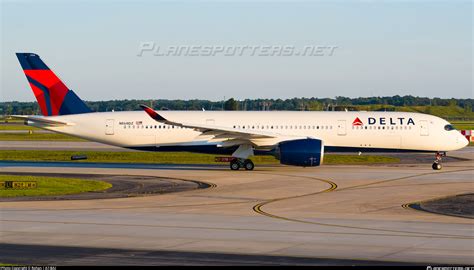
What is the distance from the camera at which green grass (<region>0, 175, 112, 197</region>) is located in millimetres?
37278

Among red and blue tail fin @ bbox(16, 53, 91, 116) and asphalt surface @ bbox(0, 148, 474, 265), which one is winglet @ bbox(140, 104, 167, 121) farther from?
red and blue tail fin @ bbox(16, 53, 91, 116)

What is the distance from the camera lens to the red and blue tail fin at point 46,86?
54969 millimetres

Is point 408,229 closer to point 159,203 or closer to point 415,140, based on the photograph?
point 159,203

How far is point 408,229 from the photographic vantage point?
2661cm

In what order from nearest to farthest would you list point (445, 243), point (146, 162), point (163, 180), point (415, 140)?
1. point (445, 243)
2. point (163, 180)
3. point (415, 140)
4. point (146, 162)

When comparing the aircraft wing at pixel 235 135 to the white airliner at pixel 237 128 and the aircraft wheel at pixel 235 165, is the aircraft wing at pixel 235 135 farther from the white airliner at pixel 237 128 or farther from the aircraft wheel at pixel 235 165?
the aircraft wheel at pixel 235 165

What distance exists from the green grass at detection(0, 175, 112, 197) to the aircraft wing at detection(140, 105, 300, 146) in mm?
9047

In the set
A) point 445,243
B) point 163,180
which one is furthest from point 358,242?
point 163,180

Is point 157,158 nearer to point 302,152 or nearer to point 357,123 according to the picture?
point 302,152

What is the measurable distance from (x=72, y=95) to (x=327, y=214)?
2999 centimetres

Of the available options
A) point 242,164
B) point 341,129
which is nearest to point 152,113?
point 242,164

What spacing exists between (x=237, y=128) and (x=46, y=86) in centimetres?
1381

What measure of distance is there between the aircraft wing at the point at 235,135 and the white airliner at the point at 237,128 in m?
0.07

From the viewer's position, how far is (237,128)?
54.3 m
